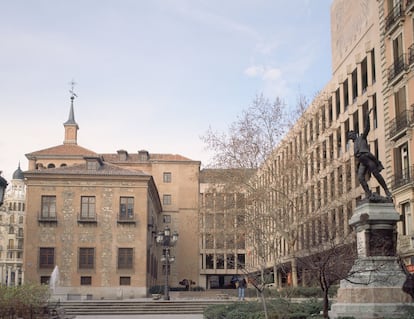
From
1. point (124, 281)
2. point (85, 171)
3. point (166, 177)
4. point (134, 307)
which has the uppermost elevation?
point (166, 177)

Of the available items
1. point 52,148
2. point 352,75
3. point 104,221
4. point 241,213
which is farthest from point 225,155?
point 52,148

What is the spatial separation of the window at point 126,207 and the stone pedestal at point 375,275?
30.9m

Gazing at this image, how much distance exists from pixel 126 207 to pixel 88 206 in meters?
2.81

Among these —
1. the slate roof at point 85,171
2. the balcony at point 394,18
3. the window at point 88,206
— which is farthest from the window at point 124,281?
the balcony at point 394,18

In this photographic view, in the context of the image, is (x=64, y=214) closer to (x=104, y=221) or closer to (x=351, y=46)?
(x=104, y=221)

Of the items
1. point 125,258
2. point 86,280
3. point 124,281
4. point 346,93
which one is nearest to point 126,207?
point 125,258

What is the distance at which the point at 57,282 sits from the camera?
139 ft

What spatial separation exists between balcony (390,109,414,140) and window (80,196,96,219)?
22766mm

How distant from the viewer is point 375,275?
46.1 ft

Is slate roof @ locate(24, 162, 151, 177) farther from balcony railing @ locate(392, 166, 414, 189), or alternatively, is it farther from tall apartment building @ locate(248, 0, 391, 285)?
balcony railing @ locate(392, 166, 414, 189)

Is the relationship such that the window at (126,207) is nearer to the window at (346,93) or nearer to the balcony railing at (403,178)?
the window at (346,93)

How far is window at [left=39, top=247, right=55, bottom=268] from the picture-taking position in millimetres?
43125

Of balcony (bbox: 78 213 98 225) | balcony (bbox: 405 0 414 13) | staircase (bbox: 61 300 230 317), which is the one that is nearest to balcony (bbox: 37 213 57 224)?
balcony (bbox: 78 213 98 225)

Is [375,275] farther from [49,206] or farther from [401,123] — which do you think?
[49,206]
